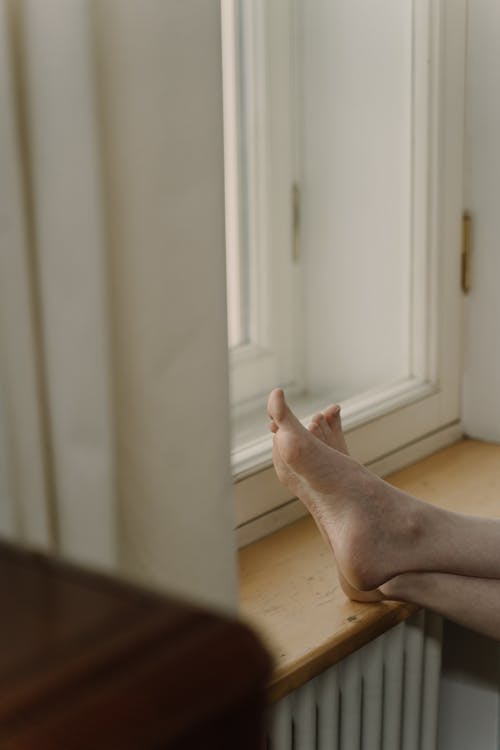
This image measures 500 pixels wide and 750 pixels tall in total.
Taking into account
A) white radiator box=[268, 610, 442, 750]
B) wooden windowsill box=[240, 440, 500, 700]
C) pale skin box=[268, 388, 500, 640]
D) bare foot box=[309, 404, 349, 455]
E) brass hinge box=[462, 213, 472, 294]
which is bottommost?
white radiator box=[268, 610, 442, 750]

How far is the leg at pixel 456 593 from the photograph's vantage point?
1191 millimetres

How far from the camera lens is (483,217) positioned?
168cm

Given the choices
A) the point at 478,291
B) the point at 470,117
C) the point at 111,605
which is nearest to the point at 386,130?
the point at 470,117

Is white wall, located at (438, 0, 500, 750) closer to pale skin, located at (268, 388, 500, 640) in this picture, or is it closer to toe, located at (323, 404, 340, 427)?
pale skin, located at (268, 388, 500, 640)

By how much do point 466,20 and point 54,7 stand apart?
1.00 m

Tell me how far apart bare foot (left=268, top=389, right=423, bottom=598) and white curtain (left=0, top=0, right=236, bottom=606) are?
0.21 metres

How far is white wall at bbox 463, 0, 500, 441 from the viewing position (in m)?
1.62

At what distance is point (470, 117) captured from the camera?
166 cm

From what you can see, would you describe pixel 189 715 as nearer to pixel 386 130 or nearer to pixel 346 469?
pixel 346 469

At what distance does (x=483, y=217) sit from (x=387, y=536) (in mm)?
703

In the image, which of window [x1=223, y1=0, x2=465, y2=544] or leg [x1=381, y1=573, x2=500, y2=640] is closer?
leg [x1=381, y1=573, x2=500, y2=640]

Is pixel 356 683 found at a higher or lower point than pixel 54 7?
lower

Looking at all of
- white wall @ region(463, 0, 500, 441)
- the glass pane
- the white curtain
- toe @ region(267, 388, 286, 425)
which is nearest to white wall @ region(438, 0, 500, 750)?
white wall @ region(463, 0, 500, 441)

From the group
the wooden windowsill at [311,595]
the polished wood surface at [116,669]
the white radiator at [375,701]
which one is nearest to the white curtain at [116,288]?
the wooden windowsill at [311,595]
